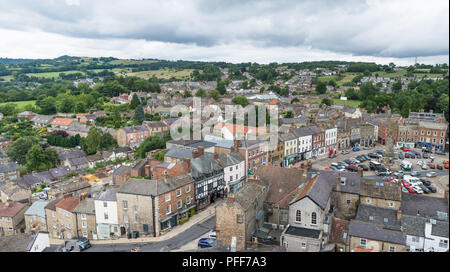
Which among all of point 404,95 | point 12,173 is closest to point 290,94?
point 404,95

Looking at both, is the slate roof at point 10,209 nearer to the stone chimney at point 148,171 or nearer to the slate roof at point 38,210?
the slate roof at point 38,210

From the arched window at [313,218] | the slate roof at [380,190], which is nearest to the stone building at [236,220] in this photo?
the arched window at [313,218]

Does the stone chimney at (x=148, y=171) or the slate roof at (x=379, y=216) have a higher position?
the slate roof at (x=379, y=216)

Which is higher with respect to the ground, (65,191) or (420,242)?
(420,242)

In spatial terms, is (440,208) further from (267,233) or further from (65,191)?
(65,191)

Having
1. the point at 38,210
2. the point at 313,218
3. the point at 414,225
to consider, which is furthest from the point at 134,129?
the point at 414,225
